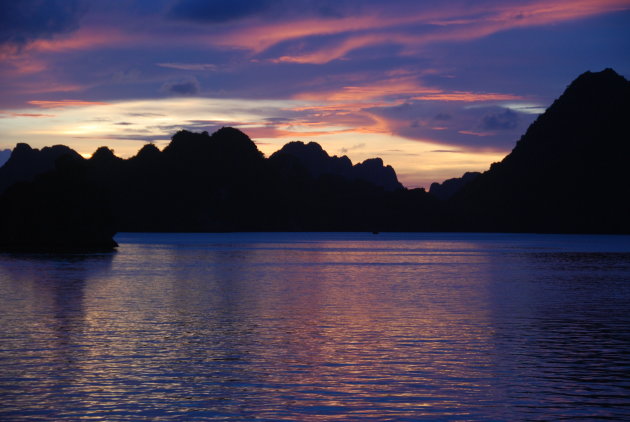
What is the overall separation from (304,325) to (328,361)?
37.4ft

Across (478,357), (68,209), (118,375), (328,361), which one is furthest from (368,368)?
(68,209)

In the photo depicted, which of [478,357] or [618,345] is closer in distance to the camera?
[478,357]

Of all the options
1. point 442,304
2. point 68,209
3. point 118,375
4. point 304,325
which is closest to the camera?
point 118,375

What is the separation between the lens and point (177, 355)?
29.4 metres

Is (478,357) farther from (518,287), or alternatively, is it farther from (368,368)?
(518,287)

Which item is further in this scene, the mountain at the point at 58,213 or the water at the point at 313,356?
the mountain at the point at 58,213

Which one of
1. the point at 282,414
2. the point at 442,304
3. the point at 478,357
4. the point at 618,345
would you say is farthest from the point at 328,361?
the point at 442,304

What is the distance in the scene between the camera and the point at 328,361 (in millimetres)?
27969

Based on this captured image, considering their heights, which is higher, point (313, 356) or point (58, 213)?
point (58, 213)

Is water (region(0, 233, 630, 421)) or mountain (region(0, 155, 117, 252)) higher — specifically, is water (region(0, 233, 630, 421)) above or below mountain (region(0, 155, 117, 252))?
below

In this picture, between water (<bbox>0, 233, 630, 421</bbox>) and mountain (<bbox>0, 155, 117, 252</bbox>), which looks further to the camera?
mountain (<bbox>0, 155, 117, 252</bbox>)

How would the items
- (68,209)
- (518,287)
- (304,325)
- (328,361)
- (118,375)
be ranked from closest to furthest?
(118,375), (328,361), (304,325), (518,287), (68,209)

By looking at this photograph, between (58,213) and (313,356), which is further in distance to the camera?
(58,213)

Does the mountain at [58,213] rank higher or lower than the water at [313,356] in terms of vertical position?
higher
